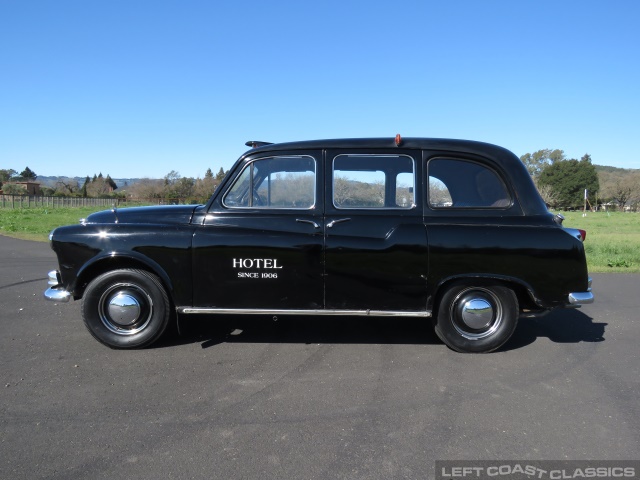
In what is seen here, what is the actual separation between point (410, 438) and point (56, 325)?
4120 millimetres

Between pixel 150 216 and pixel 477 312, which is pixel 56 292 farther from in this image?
pixel 477 312

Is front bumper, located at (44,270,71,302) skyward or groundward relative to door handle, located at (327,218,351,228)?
groundward

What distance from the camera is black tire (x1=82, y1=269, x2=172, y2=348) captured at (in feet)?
14.2

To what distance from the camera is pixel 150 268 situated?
4.38 metres

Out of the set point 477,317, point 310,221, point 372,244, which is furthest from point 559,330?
point 310,221

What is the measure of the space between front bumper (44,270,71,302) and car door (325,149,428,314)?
248 centimetres

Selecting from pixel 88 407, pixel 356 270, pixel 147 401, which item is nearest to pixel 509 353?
pixel 356 270

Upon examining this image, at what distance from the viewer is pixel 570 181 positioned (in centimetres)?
9038

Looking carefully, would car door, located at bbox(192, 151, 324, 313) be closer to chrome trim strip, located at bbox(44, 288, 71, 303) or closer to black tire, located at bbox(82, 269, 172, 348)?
black tire, located at bbox(82, 269, 172, 348)

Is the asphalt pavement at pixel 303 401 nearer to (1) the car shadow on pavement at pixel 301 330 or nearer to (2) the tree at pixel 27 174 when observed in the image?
(1) the car shadow on pavement at pixel 301 330

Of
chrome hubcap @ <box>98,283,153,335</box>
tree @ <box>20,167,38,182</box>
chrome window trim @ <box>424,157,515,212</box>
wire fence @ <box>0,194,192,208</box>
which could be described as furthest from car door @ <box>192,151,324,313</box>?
tree @ <box>20,167,38,182</box>

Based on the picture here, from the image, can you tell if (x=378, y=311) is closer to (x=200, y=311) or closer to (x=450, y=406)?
(x=450, y=406)

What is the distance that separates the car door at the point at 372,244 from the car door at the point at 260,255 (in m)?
0.13

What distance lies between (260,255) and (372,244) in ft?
3.35
